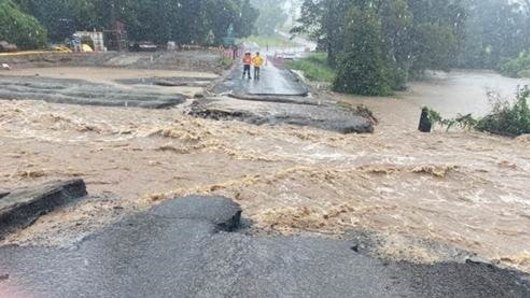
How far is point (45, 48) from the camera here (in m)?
30.3

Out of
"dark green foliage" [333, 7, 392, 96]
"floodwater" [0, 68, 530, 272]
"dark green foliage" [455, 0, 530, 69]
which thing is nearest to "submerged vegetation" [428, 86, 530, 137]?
"floodwater" [0, 68, 530, 272]

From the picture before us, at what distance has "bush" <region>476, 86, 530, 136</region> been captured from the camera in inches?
623

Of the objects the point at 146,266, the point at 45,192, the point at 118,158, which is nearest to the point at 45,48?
the point at 118,158

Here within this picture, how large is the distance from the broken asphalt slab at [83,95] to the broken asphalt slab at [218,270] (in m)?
10.7

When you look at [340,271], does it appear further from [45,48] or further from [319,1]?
[319,1]

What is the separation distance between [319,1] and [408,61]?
11.1 metres

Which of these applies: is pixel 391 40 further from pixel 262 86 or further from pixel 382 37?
pixel 262 86

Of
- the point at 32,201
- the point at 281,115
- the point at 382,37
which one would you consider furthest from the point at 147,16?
the point at 32,201

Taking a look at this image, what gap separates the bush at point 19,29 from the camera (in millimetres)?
27516

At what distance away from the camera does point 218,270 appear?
196 inches

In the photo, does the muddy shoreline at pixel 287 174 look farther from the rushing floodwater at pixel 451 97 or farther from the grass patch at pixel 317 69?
the grass patch at pixel 317 69

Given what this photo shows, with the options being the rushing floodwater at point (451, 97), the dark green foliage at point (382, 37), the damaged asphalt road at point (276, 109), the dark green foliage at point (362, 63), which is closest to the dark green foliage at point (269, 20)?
the dark green foliage at point (382, 37)

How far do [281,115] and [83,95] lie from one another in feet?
21.8

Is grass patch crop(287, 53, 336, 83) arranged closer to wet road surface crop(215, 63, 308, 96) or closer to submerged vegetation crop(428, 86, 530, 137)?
wet road surface crop(215, 63, 308, 96)
